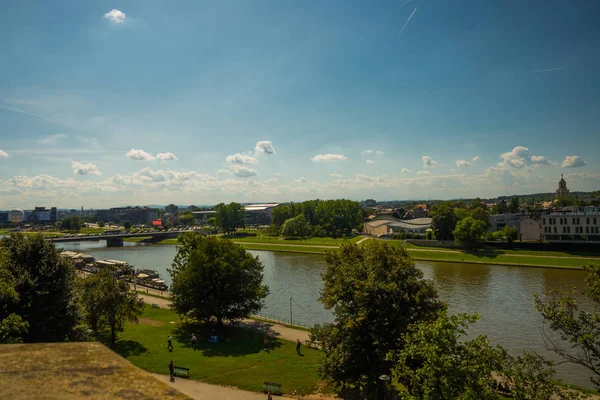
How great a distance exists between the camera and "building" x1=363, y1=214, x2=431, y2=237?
348 ft

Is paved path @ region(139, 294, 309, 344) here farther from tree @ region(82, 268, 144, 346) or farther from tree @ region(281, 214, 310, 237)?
tree @ region(281, 214, 310, 237)

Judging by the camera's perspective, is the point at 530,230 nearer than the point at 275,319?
No

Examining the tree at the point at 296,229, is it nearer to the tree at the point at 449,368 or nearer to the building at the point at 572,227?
the building at the point at 572,227

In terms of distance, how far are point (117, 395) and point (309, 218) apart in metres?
137

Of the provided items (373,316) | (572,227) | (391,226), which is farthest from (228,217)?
(373,316)

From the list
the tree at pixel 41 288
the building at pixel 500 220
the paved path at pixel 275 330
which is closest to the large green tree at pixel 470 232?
the building at pixel 500 220

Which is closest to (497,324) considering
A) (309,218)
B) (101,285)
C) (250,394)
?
(250,394)

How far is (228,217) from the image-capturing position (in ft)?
456

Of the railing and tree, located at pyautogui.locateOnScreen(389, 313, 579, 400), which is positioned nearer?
tree, located at pyautogui.locateOnScreen(389, 313, 579, 400)

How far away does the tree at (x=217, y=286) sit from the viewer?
105 feet

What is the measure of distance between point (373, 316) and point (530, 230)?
8205 centimetres

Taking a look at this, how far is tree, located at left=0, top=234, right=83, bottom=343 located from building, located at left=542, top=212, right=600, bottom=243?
8550 centimetres

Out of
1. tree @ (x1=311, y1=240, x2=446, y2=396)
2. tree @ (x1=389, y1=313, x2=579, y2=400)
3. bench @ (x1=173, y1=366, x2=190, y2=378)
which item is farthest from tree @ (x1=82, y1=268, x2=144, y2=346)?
tree @ (x1=389, y1=313, x2=579, y2=400)

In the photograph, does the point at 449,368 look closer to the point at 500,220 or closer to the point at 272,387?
the point at 272,387
